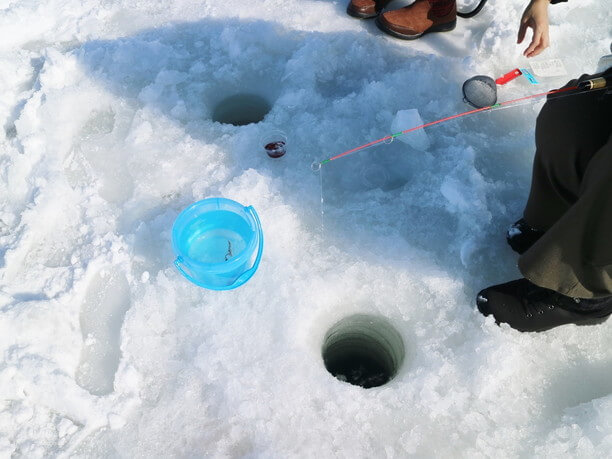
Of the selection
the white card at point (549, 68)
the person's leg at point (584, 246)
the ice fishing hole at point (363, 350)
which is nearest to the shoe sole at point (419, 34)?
the white card at point (549, 68)

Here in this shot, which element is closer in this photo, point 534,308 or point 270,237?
point 534,308

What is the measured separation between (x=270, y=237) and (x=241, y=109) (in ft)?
3.47

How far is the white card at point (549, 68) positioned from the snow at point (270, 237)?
58 mm

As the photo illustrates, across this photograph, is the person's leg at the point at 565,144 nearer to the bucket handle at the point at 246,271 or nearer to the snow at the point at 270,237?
the snow at the point at 270,237

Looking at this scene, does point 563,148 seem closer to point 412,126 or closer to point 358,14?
point 412,126

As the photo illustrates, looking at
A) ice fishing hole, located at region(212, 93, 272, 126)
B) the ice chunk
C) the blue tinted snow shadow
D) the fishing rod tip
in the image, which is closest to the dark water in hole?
the blue tinted snow shadow

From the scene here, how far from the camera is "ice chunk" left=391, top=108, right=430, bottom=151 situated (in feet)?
8.41

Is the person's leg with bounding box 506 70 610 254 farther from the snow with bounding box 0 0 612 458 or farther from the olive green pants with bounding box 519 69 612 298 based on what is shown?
the snow with bounding box 0 0 612 458

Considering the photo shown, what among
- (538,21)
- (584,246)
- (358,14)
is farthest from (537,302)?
(358,14)

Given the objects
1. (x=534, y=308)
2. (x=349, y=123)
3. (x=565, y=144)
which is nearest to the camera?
(x=565, y=144)

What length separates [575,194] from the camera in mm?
1826

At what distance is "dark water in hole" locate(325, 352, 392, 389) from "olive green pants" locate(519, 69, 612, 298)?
32.4 inches

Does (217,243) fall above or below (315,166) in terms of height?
below

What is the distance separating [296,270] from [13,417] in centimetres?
125
